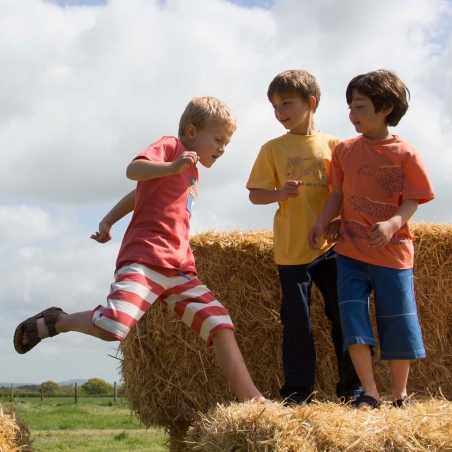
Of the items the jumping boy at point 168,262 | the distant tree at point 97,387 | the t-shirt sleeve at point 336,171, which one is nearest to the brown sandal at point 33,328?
the jumping boy at point 168,262

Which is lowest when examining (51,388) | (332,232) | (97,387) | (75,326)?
(97,387)

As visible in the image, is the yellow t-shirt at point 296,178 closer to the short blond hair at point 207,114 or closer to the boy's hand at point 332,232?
the boy's hand at point 332,232

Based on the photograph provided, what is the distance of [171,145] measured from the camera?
3410 millimetres

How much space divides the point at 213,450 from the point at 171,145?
1602 millimetres

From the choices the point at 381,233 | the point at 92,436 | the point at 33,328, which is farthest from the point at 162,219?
the point at 92,436

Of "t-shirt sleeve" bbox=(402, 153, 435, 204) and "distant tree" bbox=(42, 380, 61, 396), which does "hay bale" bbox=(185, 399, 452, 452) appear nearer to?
"t-shirt sleeve" bbox=(402, 153, 435, 204)

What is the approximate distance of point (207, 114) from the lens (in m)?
3.49

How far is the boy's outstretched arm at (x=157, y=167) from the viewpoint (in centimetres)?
310

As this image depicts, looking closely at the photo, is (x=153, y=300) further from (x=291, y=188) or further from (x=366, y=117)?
(x=366, y=117)

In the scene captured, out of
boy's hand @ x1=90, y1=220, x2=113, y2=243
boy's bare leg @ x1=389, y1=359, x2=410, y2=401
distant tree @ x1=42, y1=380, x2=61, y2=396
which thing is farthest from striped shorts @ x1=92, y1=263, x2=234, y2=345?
distant tree @ x1=42, y1=380, x2=61, y2=396

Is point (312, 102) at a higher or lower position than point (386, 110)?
higher

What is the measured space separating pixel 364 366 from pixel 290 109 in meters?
1.46

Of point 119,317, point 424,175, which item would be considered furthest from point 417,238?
point 119,317

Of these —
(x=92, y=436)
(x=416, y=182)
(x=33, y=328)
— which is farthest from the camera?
(x=92, y=436)
